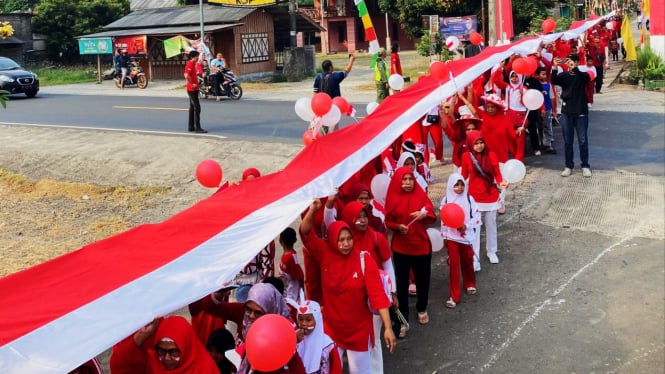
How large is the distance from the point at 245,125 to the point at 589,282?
9957mm

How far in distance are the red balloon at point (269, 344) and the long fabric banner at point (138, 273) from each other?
405 mm

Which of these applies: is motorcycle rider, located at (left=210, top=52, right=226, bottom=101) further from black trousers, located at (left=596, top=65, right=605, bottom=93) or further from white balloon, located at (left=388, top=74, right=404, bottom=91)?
white balloon, located at (left=388, top=74, right=404, bottom=91)

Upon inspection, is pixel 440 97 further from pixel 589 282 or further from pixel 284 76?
pixel 284 76

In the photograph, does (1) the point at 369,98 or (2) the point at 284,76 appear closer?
(1) the point at 369,98

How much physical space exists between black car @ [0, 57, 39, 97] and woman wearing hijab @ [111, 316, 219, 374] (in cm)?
2161

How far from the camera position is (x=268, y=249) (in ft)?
16.6

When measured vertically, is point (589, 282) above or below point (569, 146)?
below

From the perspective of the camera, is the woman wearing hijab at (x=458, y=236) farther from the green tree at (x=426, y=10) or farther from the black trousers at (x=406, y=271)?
the green tree at (x=426, y=10)

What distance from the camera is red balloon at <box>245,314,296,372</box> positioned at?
9.14 feet

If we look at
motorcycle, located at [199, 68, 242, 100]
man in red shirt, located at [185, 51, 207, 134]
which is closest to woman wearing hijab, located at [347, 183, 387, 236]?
man in red shirt, located at [185, 51, 207, 134]

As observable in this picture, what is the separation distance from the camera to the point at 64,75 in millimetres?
33406

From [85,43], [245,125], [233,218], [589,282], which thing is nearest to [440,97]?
[589,282]

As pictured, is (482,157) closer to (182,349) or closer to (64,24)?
(182,349)

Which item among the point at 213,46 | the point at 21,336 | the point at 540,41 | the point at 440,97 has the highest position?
the point at 213,46
